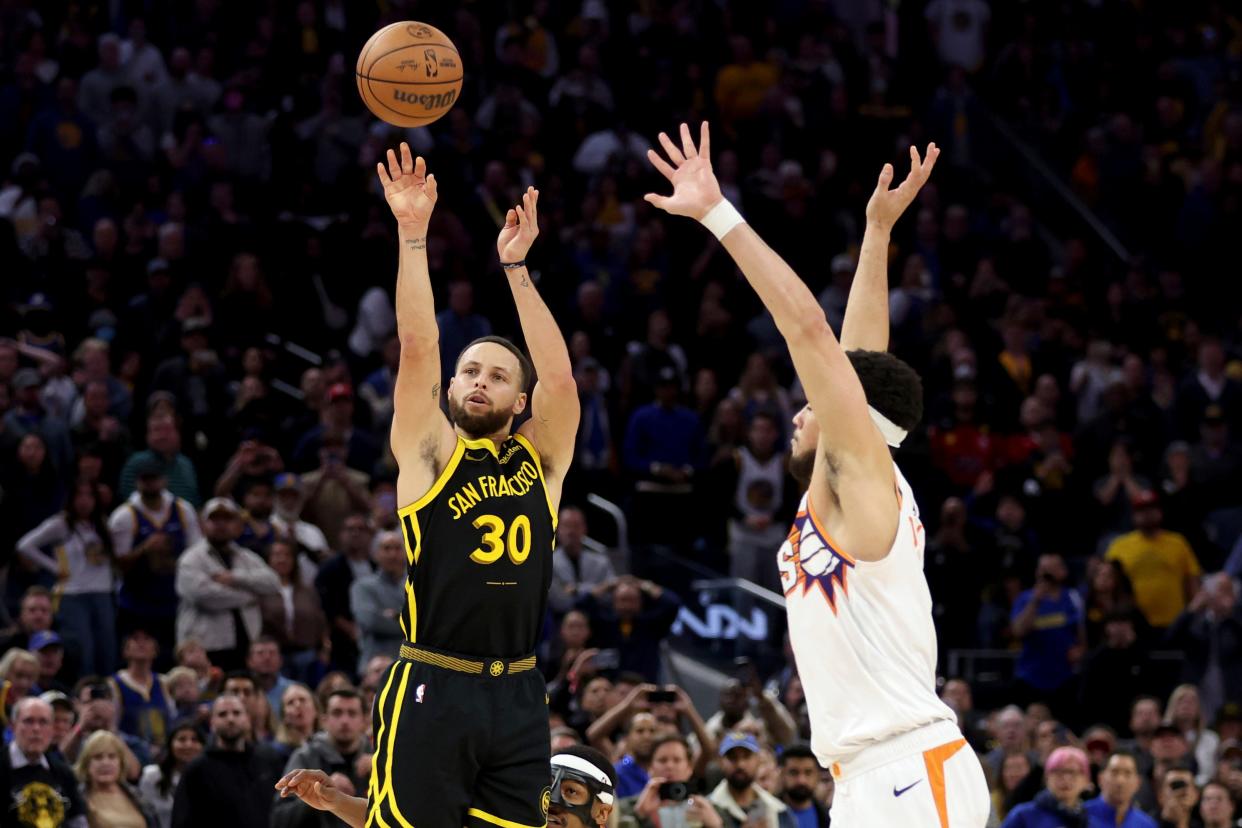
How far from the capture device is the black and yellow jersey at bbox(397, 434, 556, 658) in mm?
7605

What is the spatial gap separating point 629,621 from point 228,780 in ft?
15.3

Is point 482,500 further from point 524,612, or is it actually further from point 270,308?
point 270,308

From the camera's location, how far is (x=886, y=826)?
6.71 metres

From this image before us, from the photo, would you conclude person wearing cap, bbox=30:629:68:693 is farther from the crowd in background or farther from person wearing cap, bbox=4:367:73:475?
person wearing cap, bbox=4:367:73:475

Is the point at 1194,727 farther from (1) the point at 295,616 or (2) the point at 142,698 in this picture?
(2) the point at 142,698

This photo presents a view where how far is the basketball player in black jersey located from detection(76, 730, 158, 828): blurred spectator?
19.7 feet

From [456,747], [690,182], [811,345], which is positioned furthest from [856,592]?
[456,747]

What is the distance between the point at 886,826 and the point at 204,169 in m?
15.6

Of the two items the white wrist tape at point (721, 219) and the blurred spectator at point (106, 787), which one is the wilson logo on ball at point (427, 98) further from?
the blurred spectator at point (106, 787)

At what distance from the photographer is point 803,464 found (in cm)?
721

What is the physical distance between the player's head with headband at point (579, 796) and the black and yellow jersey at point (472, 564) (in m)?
1.79

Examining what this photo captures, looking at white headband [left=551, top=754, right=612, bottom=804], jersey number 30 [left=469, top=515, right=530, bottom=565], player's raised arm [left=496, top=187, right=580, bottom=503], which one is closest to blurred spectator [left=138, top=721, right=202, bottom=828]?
white headband [left=551, top=754, right=612, bottom=804]

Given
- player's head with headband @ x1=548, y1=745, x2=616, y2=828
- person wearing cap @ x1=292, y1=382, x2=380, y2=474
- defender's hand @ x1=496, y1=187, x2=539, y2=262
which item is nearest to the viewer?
defender's hand @ x1=496, y1=187, x2=539, y2=262

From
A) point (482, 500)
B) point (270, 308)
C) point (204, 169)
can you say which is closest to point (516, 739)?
point (482, 500)
